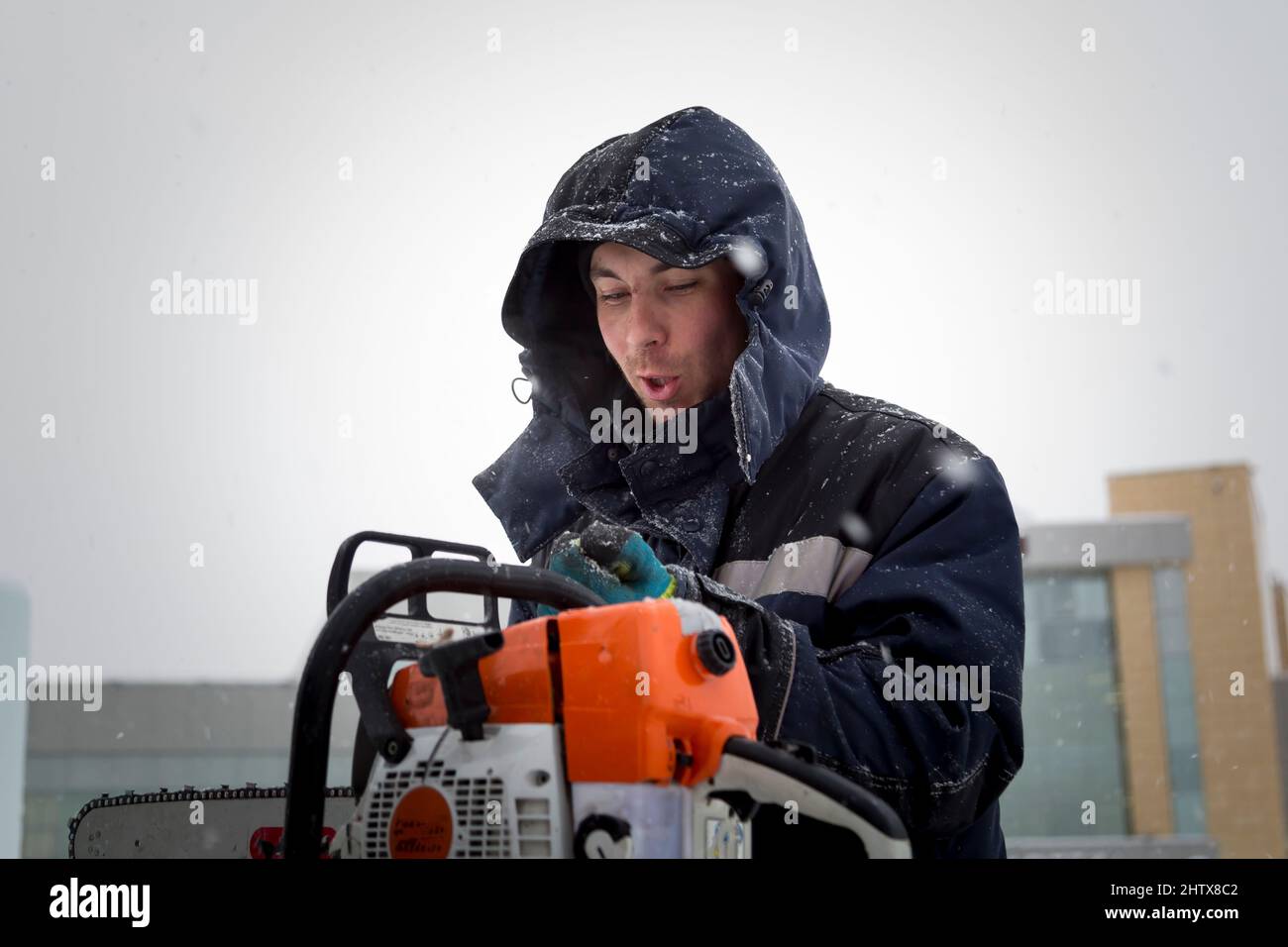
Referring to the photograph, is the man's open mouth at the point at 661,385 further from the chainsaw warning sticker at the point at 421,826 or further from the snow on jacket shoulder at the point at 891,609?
the chainsaw warning sticker at the point at 421,826

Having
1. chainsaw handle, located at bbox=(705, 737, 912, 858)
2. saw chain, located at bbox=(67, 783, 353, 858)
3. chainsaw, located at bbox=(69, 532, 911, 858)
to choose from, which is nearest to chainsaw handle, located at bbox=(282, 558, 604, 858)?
chainsaw, located at bbox=(69, 532, 911, 858)

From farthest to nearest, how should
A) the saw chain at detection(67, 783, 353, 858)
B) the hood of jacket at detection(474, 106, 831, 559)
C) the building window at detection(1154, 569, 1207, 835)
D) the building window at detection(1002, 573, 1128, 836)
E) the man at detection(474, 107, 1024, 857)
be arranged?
1. the building window at detection(1154, 569, 1207, 835)
2. the building window at detection(1002, 573, 1128, 836)
3. the hood of jacket at detection(474, 106, 831, 559)
4. the saw chain at detection(67, 783, 353, 858)
5. the man at detection(474, 107, 1024, 857)

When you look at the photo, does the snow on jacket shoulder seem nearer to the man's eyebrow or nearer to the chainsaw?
the chainsaw

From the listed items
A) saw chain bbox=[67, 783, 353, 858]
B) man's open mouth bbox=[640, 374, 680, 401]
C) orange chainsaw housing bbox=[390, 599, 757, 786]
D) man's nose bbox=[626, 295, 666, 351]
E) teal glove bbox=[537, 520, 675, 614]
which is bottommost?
saw chain bbox=[67, 783, 353, 858]

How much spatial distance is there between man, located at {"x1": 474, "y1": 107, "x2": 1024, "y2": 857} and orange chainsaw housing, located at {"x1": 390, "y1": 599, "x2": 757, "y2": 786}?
0.79ft

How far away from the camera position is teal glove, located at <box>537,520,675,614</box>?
154 centimetres

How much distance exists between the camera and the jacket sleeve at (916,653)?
1.61 metres

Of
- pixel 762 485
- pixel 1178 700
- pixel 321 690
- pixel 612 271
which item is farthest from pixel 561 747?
pixel 1178 700

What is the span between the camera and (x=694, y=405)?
8.12ft

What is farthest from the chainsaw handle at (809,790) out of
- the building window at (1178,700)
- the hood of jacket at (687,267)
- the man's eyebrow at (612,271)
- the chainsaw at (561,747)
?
the building window at (1178,700)

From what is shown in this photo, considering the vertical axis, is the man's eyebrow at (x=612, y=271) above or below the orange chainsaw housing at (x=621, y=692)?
above

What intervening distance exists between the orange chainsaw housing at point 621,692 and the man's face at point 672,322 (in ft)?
3.93

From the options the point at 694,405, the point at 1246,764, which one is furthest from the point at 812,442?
the point at 1246,764

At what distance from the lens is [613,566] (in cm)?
156
